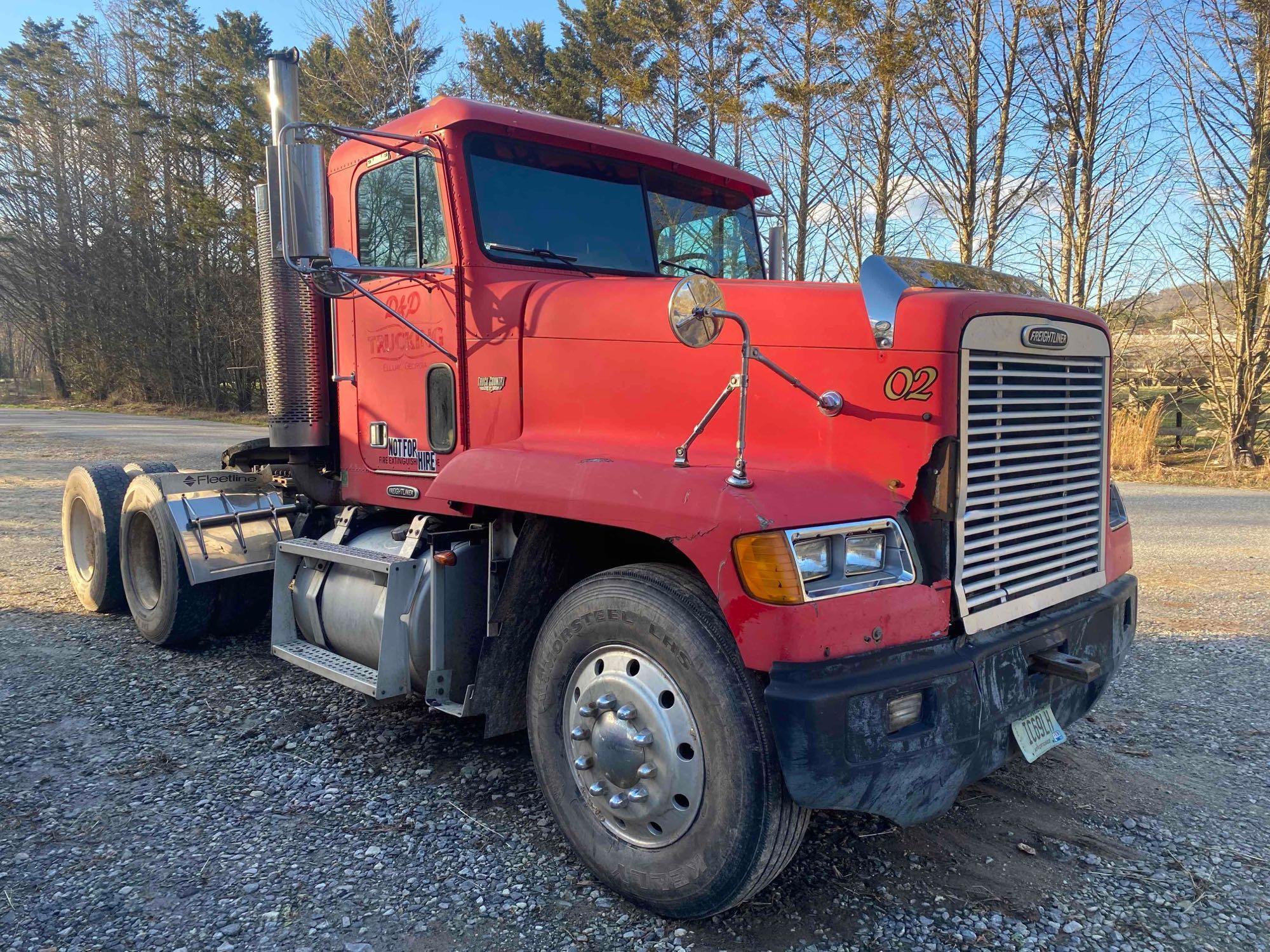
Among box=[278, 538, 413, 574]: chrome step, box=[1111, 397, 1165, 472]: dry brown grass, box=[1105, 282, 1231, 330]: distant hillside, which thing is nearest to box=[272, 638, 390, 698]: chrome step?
box=[278, 538, 413, 574]: chrome step

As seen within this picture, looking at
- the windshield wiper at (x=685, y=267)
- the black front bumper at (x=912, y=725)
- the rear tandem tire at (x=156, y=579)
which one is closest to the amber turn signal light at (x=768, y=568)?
the black front bumper at (x=912, y=725)

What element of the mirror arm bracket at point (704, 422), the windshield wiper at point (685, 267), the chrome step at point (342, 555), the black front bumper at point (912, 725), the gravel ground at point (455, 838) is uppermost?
the windshield wiper at point (685, 267)

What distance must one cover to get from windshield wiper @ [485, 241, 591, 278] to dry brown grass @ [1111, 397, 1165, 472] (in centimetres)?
1478

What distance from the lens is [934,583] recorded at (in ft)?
9.02

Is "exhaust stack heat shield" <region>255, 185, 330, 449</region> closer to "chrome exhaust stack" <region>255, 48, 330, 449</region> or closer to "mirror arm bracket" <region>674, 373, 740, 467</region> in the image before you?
"chrome exhaust stack" <region>255, 48, 330, 449</region>

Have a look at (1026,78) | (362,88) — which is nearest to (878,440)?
(1026,78)

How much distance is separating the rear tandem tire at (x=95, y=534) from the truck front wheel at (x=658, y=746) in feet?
14.0

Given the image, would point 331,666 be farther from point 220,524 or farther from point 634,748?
point 634,748

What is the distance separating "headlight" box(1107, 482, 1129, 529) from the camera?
3658 millimetres

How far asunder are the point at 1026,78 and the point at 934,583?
50.3ft

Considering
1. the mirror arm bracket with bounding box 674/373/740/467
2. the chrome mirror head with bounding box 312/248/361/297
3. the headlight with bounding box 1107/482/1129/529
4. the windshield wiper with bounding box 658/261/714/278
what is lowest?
the headlight with bounding box 1107/482/1129/529

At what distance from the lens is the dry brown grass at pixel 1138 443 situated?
16250mm

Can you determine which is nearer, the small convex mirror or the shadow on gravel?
the small convex mirror

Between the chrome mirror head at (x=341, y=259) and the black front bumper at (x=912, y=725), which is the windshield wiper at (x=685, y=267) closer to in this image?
the chrome mirror head at (x=341, y=259)
